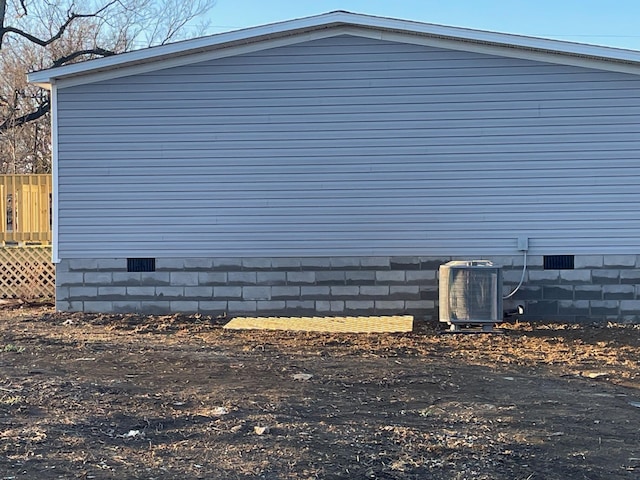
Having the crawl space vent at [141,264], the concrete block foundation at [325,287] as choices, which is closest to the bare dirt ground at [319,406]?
the concrete block foundation at [325,287]

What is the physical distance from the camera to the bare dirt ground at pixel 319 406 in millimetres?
4203

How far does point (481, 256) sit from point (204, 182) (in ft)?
13.6

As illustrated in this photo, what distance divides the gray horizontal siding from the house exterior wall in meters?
0.02

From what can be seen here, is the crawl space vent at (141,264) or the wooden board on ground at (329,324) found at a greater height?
the crawl space vent at (141,264)

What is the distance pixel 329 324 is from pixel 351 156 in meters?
2.43

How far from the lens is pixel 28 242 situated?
12211 mm

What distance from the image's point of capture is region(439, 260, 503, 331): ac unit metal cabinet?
896cm

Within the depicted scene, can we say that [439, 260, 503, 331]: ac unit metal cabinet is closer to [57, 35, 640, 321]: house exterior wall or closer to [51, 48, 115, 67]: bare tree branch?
[57, 35, 640, 321]: house exterior wall

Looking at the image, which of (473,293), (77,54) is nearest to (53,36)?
(77,54)

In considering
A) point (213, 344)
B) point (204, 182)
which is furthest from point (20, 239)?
point (213, 344)

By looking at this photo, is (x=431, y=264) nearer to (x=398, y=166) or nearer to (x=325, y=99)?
(x=398, y=166)

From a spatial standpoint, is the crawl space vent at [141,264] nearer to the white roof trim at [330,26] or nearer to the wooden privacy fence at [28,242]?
the wooden privacy fence at [28,242]

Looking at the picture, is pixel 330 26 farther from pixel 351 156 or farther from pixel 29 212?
pixel 29 212

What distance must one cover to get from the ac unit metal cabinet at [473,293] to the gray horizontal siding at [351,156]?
1090 mm
